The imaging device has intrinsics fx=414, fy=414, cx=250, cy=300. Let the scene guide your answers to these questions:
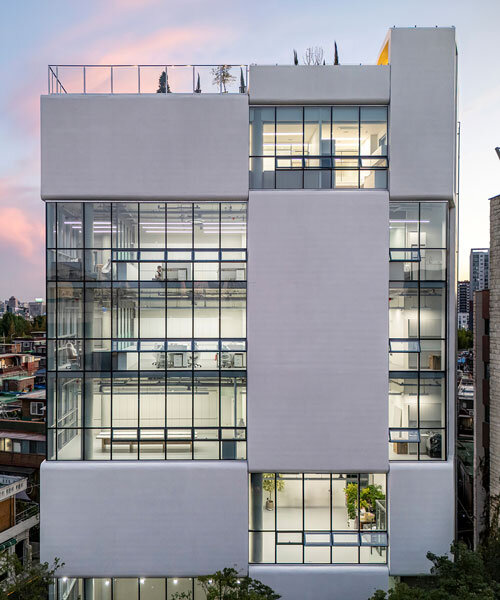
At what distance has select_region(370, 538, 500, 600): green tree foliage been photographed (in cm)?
1120

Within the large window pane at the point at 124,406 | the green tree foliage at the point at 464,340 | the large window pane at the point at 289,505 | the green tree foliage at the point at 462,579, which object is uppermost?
the large window pane at the point at 124,406

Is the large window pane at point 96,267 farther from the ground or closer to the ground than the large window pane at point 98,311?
farther from the ground

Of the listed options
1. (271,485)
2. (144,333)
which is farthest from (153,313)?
(271,485)

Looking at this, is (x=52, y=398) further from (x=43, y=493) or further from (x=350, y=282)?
(x=350, y=282)

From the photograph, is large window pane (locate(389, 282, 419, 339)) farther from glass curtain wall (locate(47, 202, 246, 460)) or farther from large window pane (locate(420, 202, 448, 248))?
glass curtain wall (locate(47, 202, 246, 460))

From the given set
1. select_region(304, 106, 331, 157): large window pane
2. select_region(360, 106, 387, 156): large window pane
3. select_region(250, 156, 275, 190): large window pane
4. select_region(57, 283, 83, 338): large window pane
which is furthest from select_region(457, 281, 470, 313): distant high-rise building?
select_region(57, 283, 83, 338): large window pane

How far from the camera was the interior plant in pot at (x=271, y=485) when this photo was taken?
15.1m

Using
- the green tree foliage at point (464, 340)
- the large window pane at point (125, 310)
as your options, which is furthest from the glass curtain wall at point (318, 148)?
the green tree foliage at point (464, 340)

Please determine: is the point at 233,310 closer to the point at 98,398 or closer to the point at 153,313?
the point at 153,313

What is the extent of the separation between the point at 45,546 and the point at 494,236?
827 inches

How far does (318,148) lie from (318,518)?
44.8 feet

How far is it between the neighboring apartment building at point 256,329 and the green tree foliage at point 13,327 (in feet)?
286

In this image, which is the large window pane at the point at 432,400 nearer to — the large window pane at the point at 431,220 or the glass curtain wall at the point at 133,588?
the large window pane at the point at 431,220

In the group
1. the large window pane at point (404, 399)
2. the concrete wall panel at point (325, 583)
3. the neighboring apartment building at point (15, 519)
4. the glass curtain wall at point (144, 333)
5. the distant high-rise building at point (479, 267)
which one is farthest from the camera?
the distant high-rise building at point (479, 267)
